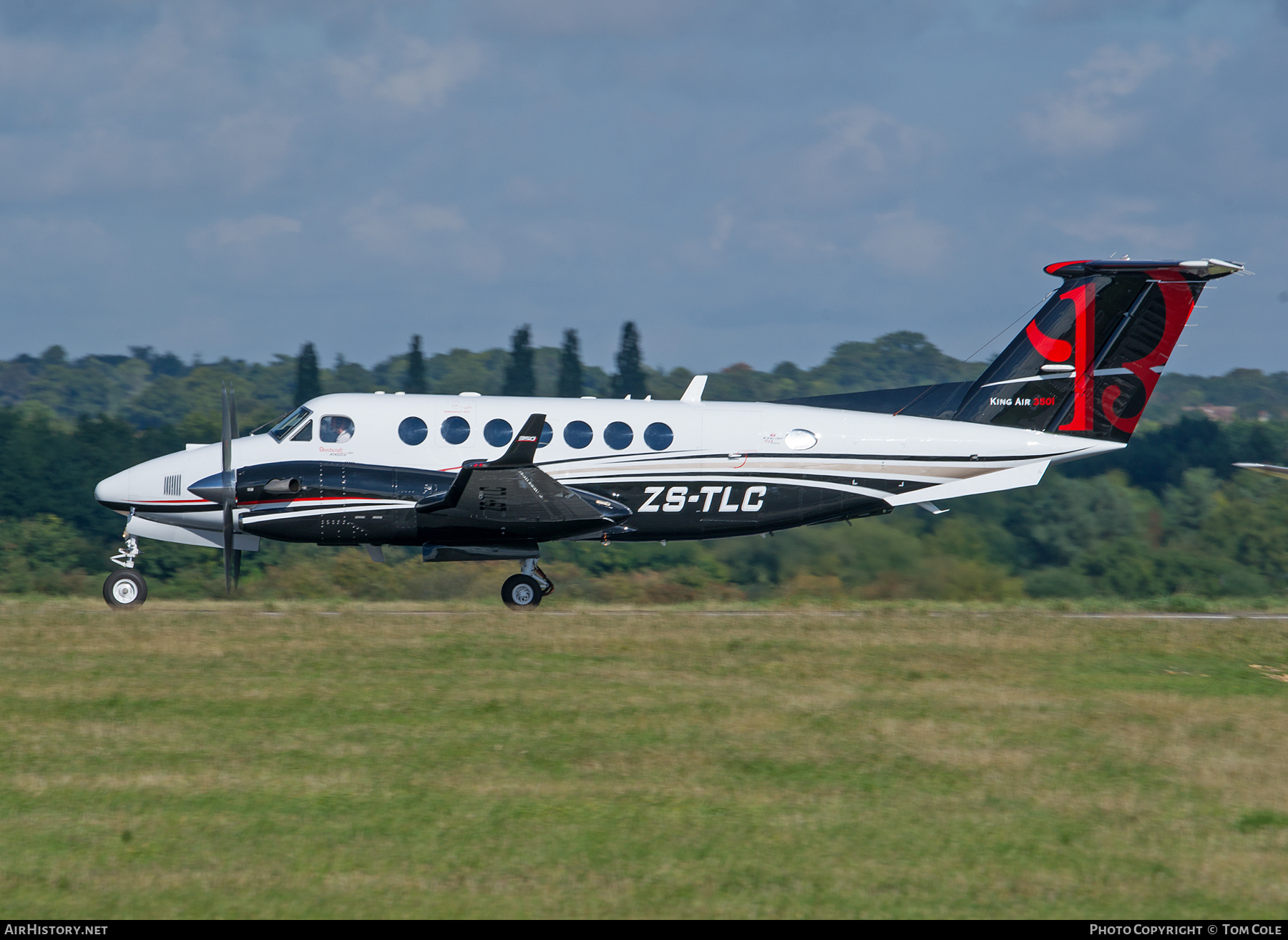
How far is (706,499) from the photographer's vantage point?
19453 millimetres

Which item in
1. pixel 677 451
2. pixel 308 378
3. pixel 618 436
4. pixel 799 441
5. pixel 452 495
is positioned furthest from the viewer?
pixel 308 378

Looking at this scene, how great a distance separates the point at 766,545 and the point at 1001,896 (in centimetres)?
1874

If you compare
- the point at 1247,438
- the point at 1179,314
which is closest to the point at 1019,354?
the point at 1179,314

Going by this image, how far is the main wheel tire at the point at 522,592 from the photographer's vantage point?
63.8 ft

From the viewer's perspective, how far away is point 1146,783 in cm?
1003

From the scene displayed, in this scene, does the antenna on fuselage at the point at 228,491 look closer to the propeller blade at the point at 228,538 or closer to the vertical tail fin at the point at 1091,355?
the propeller blade at the point at 228,538

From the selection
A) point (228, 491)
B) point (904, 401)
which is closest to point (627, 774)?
point (228, 491)

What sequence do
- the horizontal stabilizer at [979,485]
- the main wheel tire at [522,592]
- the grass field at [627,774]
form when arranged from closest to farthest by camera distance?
the grass field at [627,774] → the main wheel tire at [522,592] → the horizontal stabilizer at [979,485]

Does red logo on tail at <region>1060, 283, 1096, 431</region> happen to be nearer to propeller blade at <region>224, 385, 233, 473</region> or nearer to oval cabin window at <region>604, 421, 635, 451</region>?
oval cabin window at <region>604, 421, 635, 451</region>

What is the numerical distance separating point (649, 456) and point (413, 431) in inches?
144

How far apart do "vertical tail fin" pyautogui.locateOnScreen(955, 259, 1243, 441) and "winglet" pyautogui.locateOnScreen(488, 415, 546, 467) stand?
24.3 ft

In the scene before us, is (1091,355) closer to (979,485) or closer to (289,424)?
(979,485)

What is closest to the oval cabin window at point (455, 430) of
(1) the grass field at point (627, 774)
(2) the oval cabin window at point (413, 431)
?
(2) the oval cabin window at point (413, 431)

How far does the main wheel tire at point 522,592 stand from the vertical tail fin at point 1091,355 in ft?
24.8
